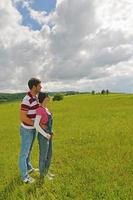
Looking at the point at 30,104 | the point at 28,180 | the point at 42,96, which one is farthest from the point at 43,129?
the point at 28,180

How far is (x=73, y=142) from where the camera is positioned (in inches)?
714

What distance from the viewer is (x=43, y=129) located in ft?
34.1

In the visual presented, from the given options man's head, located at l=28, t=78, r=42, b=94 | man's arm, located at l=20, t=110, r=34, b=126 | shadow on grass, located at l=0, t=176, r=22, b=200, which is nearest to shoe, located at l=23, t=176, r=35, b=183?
shadow on grass, located at l=0, t=176, r=22, b=200

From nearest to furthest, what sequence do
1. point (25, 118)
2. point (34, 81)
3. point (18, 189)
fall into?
point (18, 189), point (34, 81), point (25, 118)

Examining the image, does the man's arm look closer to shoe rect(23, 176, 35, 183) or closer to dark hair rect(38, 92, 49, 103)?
dark hair rect(38, 92, 49, 103)

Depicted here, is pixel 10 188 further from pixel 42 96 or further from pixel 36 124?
pixel 42 96

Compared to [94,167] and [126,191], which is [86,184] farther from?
[94,167]

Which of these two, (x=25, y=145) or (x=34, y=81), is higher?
(x=34, y=81)

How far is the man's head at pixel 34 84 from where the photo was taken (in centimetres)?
1035

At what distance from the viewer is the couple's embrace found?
1030cm

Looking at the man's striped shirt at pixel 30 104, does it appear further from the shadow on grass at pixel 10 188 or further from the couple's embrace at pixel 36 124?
the shadow on grass at pixel 10 188

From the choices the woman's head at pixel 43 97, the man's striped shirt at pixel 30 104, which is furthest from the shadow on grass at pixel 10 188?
the woman's head at pixel 43 97

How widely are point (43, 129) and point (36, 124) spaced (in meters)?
0.26


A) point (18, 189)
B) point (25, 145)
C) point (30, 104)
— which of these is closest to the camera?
point (18, 189)
